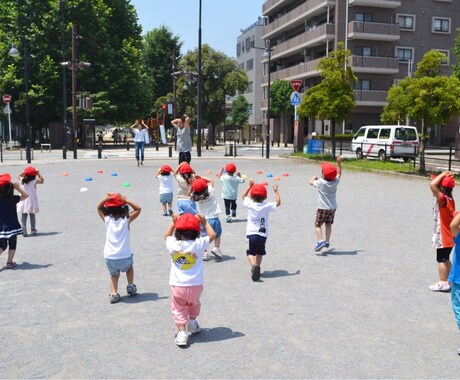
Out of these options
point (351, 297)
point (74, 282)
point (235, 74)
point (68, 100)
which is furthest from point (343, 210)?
point (235, 74)

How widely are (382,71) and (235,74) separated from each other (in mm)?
13999

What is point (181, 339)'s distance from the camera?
15.1 feet

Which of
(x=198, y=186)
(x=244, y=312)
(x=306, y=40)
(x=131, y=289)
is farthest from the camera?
(x=306, y=40)

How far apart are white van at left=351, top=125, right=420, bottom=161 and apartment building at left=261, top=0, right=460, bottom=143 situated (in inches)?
753

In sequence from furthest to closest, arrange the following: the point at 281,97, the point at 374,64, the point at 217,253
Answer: the point at 281,97 → the point at 374,64 → the point at 217,253

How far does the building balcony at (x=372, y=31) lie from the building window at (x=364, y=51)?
2.65ft

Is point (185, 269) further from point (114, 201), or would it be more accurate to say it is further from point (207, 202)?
point (207, 202)

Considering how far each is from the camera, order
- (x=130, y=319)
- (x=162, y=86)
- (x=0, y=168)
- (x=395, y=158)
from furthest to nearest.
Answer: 1. (x=162, y=86)
2. (x=395, y=158)
3. (x=0, y=168)
4. (x=130, y=319)

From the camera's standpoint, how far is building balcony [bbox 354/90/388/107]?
47.0 m

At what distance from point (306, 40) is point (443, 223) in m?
49.1

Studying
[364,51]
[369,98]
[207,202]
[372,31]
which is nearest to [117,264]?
[207,202]

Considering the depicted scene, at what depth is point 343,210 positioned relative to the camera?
1231 cm

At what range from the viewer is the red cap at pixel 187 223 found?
473 centimetres

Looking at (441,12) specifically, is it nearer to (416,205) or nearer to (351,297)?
(416,205)
